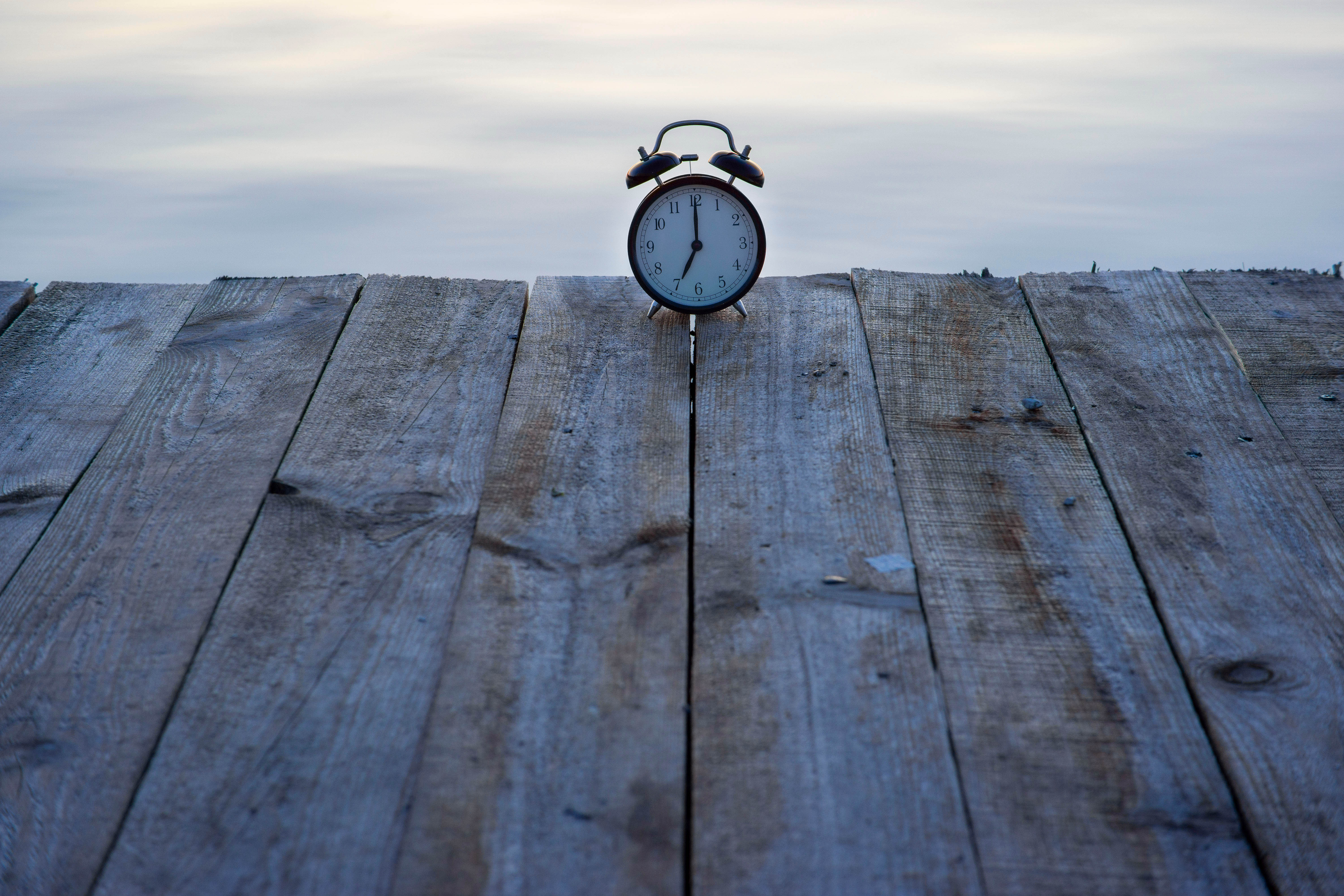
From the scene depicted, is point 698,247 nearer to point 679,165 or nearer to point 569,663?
point 679,165

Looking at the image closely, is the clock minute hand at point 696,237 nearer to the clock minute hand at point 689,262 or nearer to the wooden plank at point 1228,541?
the clock minute hand at point 689,262

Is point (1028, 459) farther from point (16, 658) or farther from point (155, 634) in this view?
point (16, 658)

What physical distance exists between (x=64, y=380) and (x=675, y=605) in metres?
1.29

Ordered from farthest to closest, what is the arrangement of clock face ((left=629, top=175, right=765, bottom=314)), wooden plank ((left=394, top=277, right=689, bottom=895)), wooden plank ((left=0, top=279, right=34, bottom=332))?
wooden plank ((left=0, top=279, right=34, bottom=332))
clock face ((left=629, top=175, right=765, bottom=314))
wooden plank ((left=394, top=277, right=689, bottom=895))

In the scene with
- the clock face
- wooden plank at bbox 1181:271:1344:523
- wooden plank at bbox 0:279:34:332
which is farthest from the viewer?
wooden plank at bbox 0:279:34:332

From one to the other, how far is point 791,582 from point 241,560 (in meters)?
0.73

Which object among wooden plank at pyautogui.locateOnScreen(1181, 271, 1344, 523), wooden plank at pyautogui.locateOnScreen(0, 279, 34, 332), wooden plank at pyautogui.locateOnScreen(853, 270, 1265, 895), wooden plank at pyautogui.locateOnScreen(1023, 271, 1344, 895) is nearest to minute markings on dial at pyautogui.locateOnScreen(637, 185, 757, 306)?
wooden plank at pyautogui.locateOnScreen(853, 270, 1265, 895)

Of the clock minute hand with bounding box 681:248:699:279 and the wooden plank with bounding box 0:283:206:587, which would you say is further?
the clock minute hand with bounding box 681:248:699:279

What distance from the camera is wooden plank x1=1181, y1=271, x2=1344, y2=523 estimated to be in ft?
5.50

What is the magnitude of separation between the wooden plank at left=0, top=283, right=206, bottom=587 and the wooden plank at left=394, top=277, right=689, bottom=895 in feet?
2.16

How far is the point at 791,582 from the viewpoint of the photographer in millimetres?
1358

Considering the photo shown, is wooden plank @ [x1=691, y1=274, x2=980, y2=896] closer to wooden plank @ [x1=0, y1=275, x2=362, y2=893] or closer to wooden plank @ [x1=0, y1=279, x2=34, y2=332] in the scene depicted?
wooden plank @ [x1=0, y1=275, x2=362, y2=893]

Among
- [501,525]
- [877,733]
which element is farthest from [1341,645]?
[501,525]

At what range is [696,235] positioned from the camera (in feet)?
6.58
